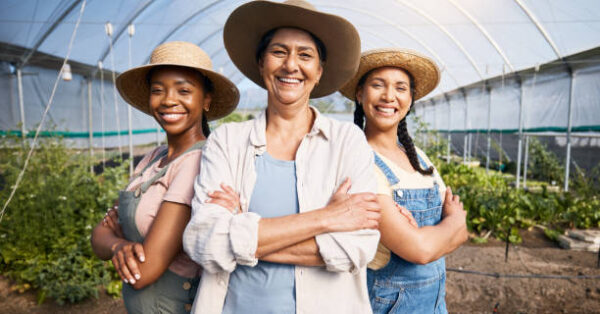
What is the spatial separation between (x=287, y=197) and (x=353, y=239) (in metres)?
0.25

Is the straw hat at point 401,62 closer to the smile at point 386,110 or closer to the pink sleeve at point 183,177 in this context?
the smile at point 386,110

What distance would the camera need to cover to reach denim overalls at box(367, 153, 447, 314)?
1473 mm

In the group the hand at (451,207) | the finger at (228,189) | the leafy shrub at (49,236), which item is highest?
the finger at (228,189)

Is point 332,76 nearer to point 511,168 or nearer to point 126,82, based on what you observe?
point 126,82

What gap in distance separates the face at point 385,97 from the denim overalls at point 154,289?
→ 0.80 metres

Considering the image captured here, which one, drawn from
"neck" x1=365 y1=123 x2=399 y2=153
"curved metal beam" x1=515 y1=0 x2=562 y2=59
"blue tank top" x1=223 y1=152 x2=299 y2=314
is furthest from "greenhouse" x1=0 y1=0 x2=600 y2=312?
"blue tank top" x1=223 y1=152 x2=299 y2=314

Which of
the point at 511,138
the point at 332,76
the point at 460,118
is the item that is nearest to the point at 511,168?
the point at 511,138

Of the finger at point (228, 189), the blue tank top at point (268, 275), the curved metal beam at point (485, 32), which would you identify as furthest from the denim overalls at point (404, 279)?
the curved metal beam at point (485, 32)

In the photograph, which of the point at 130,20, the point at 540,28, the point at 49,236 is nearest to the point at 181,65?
the point at 49,236

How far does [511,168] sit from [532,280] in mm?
8237

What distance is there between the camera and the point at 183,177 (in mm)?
1298

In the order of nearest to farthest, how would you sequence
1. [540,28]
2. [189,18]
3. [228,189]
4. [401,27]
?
1. [228,189]
2. [540,28]
3. [189,18]
4. [401,27]

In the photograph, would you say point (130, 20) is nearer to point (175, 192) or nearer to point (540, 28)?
point (175, 192)

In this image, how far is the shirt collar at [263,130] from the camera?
1.26m
